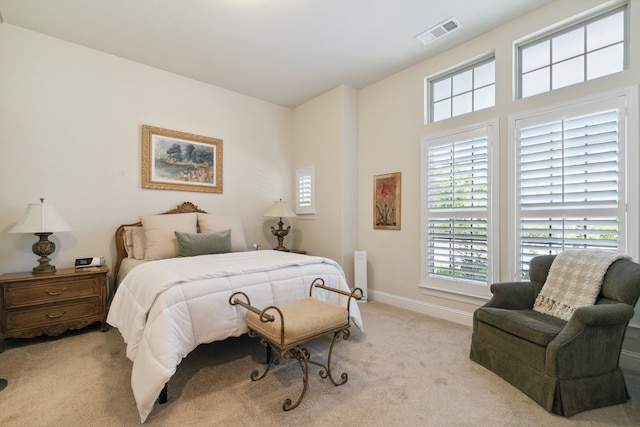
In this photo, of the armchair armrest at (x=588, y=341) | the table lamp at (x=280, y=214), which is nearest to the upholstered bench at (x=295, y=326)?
the armchair armrest at (x=588, y=341)

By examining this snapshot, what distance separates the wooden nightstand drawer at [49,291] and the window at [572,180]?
4149mm

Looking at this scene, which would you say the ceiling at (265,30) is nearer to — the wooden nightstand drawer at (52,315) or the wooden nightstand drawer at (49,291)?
the wooden nightstand drawer at (49,291)

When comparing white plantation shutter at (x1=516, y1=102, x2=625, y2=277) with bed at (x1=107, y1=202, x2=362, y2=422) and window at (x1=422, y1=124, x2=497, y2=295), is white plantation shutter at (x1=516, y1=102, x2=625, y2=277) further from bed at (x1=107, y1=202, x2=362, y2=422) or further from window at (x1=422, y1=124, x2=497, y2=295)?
bed at (x1=107, y1=202, x2=362, y2=422)

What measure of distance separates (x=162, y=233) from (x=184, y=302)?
5.51ft

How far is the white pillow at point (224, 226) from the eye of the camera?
3.73 meters

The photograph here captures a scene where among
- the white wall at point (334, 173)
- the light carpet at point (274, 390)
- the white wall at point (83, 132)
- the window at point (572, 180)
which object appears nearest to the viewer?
the light carpet at point (274, 390)

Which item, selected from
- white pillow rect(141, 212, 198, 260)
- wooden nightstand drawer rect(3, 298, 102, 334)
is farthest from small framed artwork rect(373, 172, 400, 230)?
wooden nightstand drawer rect(3, 298, 102, 334)

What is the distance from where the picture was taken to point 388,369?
2246 mm

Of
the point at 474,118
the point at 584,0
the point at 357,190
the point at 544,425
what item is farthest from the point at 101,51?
the point at 544,425

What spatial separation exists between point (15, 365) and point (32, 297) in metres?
0.58

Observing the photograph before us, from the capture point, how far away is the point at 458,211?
3.24 m

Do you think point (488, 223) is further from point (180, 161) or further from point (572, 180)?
point (180, 161)

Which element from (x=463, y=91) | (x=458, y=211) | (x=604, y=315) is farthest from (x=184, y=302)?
(x=463, y=91)

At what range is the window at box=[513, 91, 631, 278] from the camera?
7.47ft
